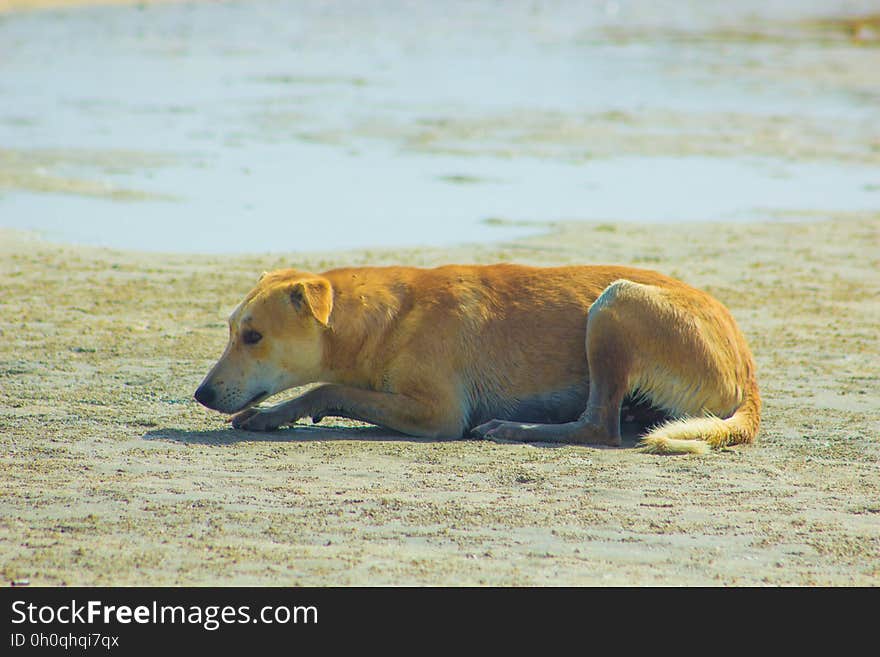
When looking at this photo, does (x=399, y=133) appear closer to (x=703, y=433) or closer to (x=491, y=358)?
(x=491, y=358)

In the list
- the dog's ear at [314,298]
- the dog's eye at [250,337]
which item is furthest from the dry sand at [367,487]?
the dog's ear at [314,298]

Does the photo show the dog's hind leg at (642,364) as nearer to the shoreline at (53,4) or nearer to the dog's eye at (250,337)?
the dog's eye at (250,337)

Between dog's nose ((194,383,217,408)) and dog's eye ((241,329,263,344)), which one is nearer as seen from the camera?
dog's nose ((194,383,217,408))

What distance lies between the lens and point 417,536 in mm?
5309

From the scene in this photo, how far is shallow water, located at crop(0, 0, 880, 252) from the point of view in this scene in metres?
13.9

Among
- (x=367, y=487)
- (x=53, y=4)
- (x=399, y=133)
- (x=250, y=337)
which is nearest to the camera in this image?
(x=367, y=487)

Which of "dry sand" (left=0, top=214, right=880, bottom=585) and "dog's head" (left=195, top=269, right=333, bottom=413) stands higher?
"dog's head" (left=195, top=269, right=333, bottom=413)

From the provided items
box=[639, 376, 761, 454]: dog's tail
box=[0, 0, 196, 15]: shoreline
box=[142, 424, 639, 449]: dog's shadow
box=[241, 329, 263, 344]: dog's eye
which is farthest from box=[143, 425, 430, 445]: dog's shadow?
box=[0, 0, 196, 15]: shoreline

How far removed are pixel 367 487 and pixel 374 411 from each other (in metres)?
1.02

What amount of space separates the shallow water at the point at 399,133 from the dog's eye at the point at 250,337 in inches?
207

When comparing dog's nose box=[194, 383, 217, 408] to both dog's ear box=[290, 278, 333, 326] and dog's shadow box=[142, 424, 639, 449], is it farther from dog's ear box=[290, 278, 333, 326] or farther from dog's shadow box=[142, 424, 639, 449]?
dog's ear box=[290, 278, 333, 326]

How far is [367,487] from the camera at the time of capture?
599 cm

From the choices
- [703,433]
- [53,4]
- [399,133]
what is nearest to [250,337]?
[703,433]
